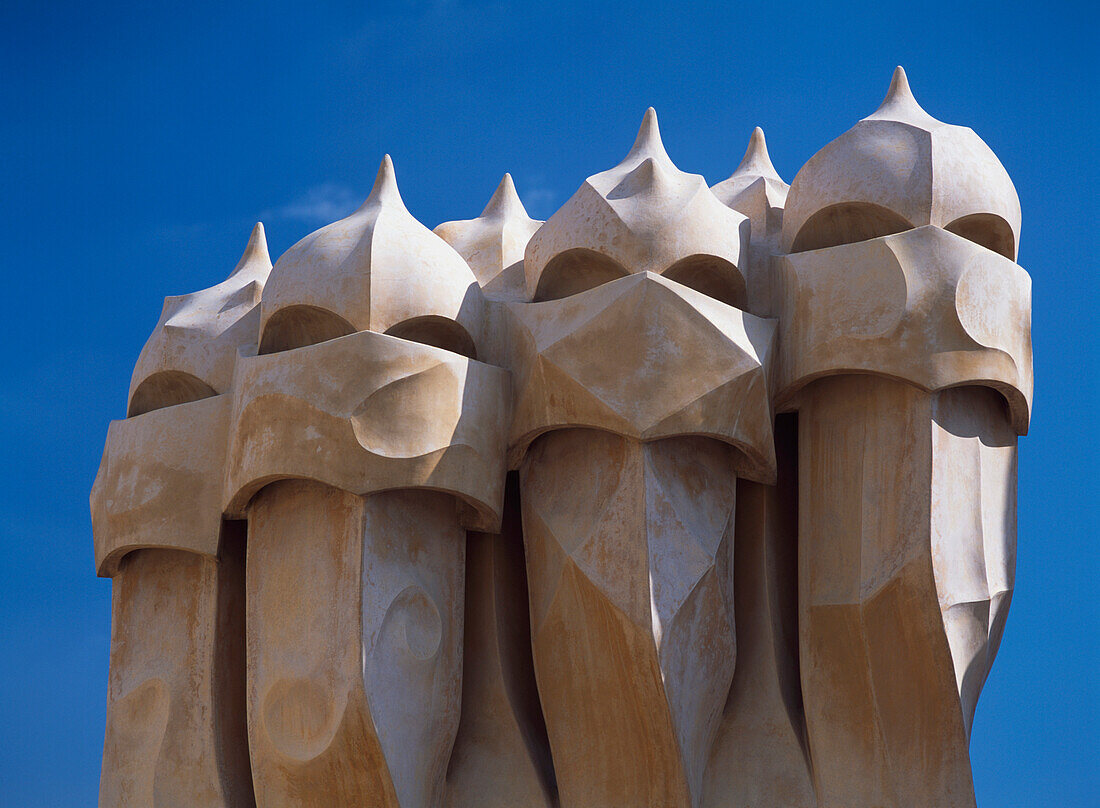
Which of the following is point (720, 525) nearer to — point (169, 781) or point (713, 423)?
point (713, 423)

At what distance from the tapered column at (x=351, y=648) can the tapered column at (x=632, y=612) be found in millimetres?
938

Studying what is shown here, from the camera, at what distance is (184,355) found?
13867 mm

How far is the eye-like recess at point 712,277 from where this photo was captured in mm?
12562

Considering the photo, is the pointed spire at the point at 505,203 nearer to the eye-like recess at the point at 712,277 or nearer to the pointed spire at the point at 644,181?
the pointed spire at the point at 644,181

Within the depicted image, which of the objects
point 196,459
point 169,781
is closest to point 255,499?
point 196,459

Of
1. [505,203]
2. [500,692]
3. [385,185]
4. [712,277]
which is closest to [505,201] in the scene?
[505,203]

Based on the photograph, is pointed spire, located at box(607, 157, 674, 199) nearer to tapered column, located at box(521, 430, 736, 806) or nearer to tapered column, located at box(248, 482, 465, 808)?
tapered column, located at box(521, 430, 736, 806)

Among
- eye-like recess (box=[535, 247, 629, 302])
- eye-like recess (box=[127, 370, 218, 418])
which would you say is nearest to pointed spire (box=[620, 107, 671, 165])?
eye-like recess (box=[535, 247, 629, 302])

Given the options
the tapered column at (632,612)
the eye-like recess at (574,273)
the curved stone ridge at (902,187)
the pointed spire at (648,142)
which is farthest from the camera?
the pointed spire at (648,142)

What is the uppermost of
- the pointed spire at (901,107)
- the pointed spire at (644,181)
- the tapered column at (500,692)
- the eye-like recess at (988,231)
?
the pointed spire at (901,107)

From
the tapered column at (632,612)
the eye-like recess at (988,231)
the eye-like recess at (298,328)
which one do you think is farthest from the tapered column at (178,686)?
the eye-like recess at (988,231)

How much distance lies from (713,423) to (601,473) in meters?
1.05

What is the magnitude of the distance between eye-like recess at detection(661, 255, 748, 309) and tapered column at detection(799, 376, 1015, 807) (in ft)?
4.07

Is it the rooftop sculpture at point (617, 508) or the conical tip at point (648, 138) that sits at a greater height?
the conical tip at point (648, 138)
